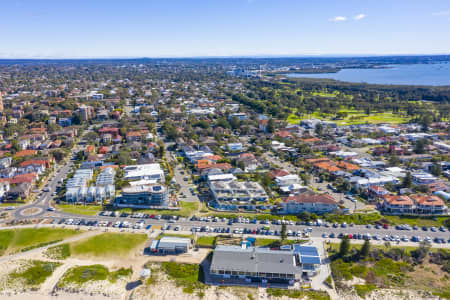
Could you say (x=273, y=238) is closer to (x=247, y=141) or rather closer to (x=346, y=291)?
(x=346, y=291)

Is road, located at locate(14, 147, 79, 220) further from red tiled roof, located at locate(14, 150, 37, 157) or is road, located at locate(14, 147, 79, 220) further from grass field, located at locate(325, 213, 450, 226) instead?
grass field, located at locate(325, 213, 450, 226)

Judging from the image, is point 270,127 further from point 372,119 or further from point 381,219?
point 381,219

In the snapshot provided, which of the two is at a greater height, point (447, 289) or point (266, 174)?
point (266, 174)

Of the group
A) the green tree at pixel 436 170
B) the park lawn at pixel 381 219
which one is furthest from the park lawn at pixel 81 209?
the green tree at pixel 436 170

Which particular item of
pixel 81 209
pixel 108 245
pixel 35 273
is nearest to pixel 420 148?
pixel 108 245

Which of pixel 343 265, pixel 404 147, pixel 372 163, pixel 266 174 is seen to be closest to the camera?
pixel 343 265

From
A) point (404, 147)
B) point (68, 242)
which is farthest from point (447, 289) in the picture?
point (404, 147)
